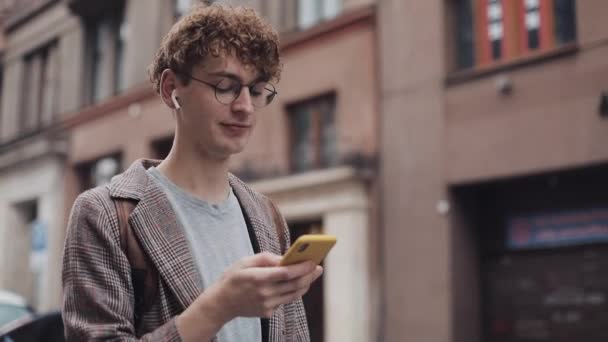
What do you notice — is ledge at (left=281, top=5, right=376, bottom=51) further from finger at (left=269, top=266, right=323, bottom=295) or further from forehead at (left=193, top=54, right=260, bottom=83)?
finger at (left=269, top=266, right=323, bottom=295)

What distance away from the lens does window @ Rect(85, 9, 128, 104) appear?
21141 mm

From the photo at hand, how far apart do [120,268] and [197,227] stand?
31cm

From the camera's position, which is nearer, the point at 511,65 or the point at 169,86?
the point at 169,86

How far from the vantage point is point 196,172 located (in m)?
2.29

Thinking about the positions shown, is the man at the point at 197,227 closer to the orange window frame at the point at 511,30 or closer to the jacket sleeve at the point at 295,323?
the jacket sleeve at the point at 295,323

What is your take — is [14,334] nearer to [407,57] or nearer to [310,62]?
[407,57]

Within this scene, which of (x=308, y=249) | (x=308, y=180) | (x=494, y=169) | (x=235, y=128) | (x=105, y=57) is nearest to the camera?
(x=308, y=249)

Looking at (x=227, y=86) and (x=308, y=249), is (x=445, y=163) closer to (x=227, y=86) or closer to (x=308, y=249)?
(x=227, y=86)

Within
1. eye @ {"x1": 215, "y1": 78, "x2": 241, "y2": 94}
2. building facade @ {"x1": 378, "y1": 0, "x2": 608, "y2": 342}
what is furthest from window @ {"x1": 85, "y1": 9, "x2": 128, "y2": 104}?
eye @ {"x1": 215, "y1": 78, "x2": 241, "y2": 94}

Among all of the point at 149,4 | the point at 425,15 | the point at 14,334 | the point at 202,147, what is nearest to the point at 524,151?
the point at 425,15

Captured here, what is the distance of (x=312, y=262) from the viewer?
1.91 meters

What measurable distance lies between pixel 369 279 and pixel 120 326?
38.8 feet

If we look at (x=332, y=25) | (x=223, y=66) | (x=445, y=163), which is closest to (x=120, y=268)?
(x=223, y=66)

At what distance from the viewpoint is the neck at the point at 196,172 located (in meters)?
2.29
